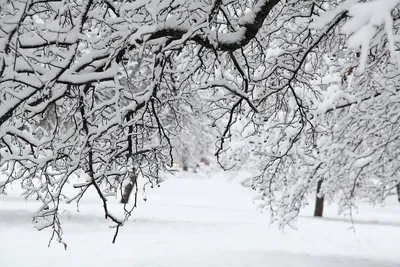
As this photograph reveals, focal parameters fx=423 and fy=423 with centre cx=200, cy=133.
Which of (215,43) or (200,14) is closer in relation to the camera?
(215,43)

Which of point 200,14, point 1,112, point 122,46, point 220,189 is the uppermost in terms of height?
point 200,14

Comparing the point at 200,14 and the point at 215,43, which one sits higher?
the point at 200,14

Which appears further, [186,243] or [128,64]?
[186,243]

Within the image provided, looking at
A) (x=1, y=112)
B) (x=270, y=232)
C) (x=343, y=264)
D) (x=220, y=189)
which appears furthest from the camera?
(x=220, y=189)

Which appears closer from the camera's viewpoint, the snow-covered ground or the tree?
the tree

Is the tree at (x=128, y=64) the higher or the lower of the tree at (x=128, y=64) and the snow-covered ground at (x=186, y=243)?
the higher

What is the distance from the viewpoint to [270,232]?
12.7 m

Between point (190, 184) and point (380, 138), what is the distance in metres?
30.9

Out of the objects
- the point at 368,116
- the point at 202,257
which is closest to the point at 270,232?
the point at 202,257

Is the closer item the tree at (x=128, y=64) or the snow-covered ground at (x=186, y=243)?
the tree at (x=128, y=64)

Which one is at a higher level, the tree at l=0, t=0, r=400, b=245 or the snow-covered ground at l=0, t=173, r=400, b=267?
the tree at l=0, t=0, r=400, b=245

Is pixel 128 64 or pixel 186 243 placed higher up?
pixel 128 64

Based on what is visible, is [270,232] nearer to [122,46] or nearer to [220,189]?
[122,46]

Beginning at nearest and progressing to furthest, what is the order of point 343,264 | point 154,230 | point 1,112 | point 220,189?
point 1,112, point 343,264, point 154,230, point 220,189
